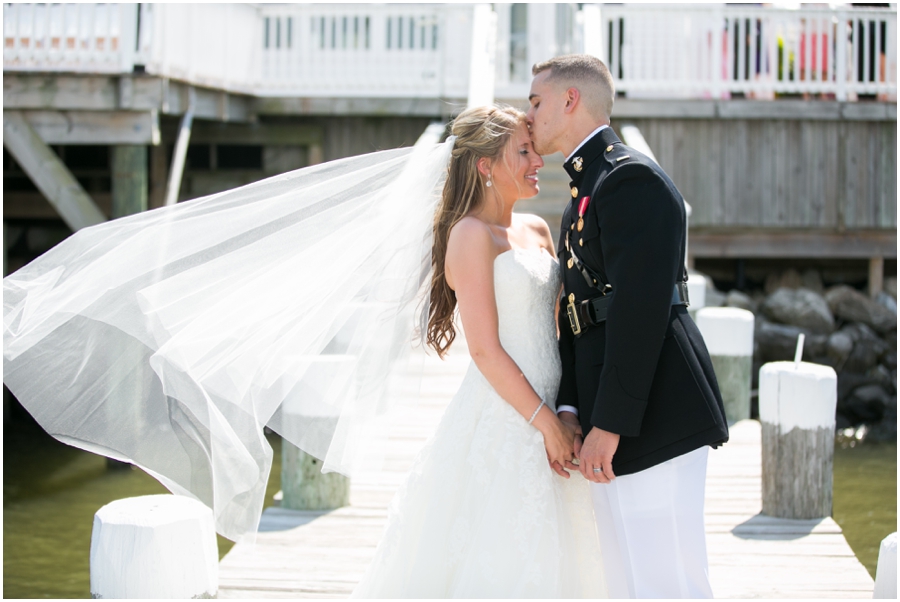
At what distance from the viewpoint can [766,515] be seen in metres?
4.40

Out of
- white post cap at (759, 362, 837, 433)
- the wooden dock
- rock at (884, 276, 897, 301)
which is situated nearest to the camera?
the wooden dock

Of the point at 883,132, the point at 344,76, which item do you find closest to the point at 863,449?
the point at 883,132

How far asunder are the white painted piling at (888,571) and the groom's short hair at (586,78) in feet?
4.88

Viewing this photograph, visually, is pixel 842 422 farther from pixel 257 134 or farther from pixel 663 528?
pixel 663 528

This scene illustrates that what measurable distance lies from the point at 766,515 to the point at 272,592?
2.31 m

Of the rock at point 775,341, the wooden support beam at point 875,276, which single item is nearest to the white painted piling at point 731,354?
the rock at point 775,341

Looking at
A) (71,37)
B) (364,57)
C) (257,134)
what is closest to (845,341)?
(364,57)

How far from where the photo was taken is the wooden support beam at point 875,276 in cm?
1159

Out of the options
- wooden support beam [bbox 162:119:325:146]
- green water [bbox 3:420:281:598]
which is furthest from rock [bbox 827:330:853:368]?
wooden support beam [bbox 162:119:325:146]

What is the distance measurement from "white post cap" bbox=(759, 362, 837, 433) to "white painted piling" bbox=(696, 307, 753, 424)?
1.80m

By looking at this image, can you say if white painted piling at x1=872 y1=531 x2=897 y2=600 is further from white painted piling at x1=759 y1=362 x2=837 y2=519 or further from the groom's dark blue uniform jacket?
Answer: white painted piling at x1=759 y1=362 x2=837 y2=519

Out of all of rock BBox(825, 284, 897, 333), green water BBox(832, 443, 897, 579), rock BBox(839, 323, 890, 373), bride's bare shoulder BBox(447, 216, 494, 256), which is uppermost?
bride's bare shoulder BBox(447, 216, 494, 256)

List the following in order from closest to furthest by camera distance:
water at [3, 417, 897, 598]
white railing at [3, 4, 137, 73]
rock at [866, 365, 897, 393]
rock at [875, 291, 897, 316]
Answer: water at [3, 417, 897, 598] < white railing at [3, 4, 137, 73] < rock at [866, 365, 897, 393] < rock at [875, 291, 897, 316]

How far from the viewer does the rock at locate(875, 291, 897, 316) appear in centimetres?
1139
